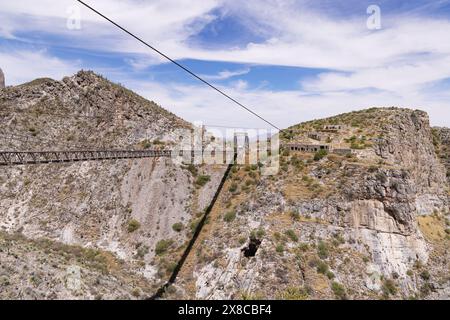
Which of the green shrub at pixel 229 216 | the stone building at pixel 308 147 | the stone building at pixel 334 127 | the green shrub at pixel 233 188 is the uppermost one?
the stone building at pixel 334 127

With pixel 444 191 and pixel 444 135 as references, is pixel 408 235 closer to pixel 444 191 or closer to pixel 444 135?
pixel 444 191

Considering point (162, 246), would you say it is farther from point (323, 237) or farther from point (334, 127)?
point (334, 127)

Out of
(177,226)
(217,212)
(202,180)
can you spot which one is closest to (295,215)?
(217,212)

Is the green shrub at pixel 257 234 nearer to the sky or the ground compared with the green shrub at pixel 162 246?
nearer to the sky

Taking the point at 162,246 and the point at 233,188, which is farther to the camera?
the point at 233,188

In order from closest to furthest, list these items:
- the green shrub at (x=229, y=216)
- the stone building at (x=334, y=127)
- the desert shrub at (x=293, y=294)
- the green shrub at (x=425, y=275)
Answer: the desert shrub at (x=293, y=294), the green shrub at (x=425, y=275), the green shrub at (x=229, y=216), the stone building at (x=334, y=127)

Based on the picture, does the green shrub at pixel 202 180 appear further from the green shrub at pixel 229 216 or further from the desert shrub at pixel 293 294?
the desert shrub at pixel 293 294
